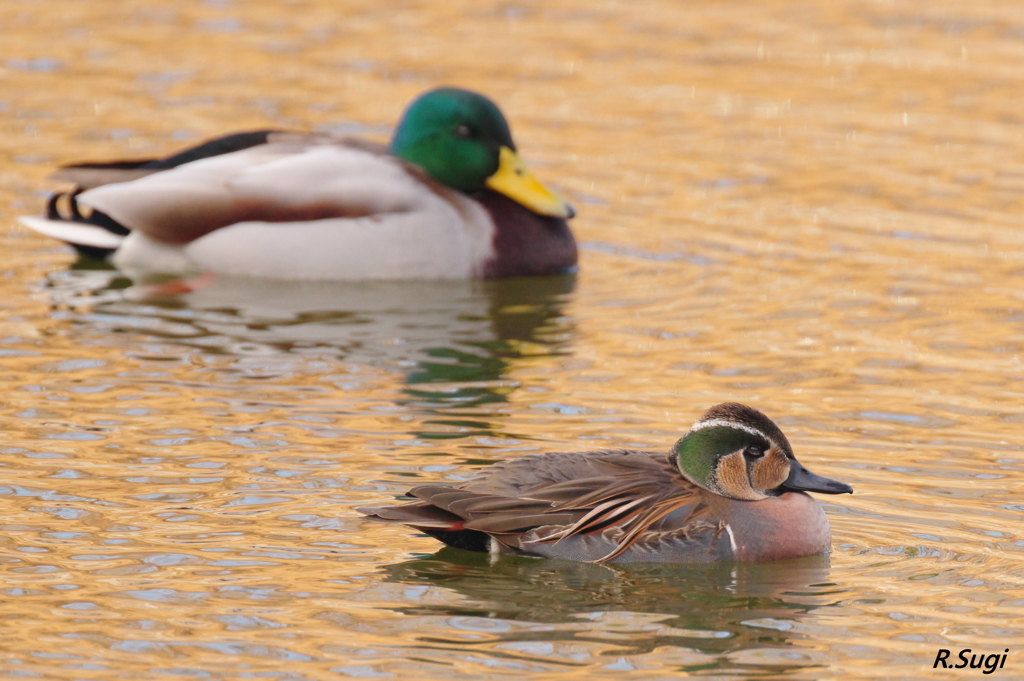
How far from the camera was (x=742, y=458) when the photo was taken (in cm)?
755

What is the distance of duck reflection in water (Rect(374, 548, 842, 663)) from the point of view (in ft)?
22.4

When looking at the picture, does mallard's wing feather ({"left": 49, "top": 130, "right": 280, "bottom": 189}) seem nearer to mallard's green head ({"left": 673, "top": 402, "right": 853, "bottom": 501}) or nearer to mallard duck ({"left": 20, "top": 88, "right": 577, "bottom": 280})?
mallard duck ({"left": 20, "top": 88, "right": 577, "bottom": 280})

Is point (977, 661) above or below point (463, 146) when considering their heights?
below

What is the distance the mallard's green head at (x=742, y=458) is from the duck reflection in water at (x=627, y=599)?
0.31 m

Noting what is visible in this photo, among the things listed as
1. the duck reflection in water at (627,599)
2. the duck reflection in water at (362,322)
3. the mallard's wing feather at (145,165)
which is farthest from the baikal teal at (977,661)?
the mallard's wing feather at (145,165)

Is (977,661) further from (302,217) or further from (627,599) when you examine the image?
(302,217)

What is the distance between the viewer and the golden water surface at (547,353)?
22.7 ft

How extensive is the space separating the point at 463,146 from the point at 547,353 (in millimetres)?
2498

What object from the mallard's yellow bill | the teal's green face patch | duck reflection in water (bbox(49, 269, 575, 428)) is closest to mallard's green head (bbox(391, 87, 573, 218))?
the mallard's yellow bill

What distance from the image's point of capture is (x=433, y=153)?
42.7ft

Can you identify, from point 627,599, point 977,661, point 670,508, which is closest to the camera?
point 977,661

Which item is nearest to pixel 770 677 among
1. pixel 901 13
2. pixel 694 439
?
pixel 694 439

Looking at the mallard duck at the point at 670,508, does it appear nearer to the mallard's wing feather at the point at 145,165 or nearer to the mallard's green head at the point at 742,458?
the mallard's green head at the point at 742,458

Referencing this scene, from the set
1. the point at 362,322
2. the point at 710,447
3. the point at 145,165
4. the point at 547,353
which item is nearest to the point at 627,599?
the point at 710,447
